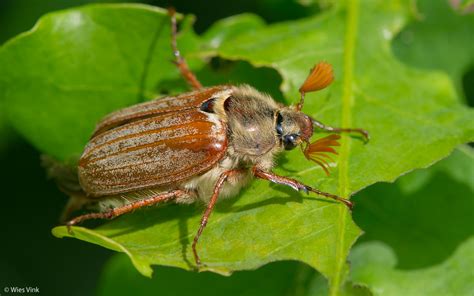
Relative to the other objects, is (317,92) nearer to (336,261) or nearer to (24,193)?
(336,261)

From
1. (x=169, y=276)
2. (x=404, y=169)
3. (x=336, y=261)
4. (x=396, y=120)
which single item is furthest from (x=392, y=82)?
(x=169, y=276)

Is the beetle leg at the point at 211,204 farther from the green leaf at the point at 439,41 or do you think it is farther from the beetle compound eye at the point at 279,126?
the green leaf at the point at 439,41

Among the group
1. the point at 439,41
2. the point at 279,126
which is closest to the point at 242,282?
the point at 279,126

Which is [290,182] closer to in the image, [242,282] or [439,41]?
[242,282]

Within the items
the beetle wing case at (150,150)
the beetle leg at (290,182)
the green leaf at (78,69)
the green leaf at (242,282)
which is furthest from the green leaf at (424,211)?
the green leaf at (78,69)

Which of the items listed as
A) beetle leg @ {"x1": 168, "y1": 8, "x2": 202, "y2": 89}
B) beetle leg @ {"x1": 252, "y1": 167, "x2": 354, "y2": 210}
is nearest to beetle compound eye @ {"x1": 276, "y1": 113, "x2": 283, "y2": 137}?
beetle leg @ {"x1": 252, "y1": 167, "x2": 354, "y2": 210}

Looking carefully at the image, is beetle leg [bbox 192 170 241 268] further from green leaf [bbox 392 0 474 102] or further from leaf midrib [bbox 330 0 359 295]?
green leaf [bbox 392 0 474 102]

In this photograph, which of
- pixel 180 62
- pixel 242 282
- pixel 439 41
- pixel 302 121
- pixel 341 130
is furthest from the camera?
pixel 439 41
